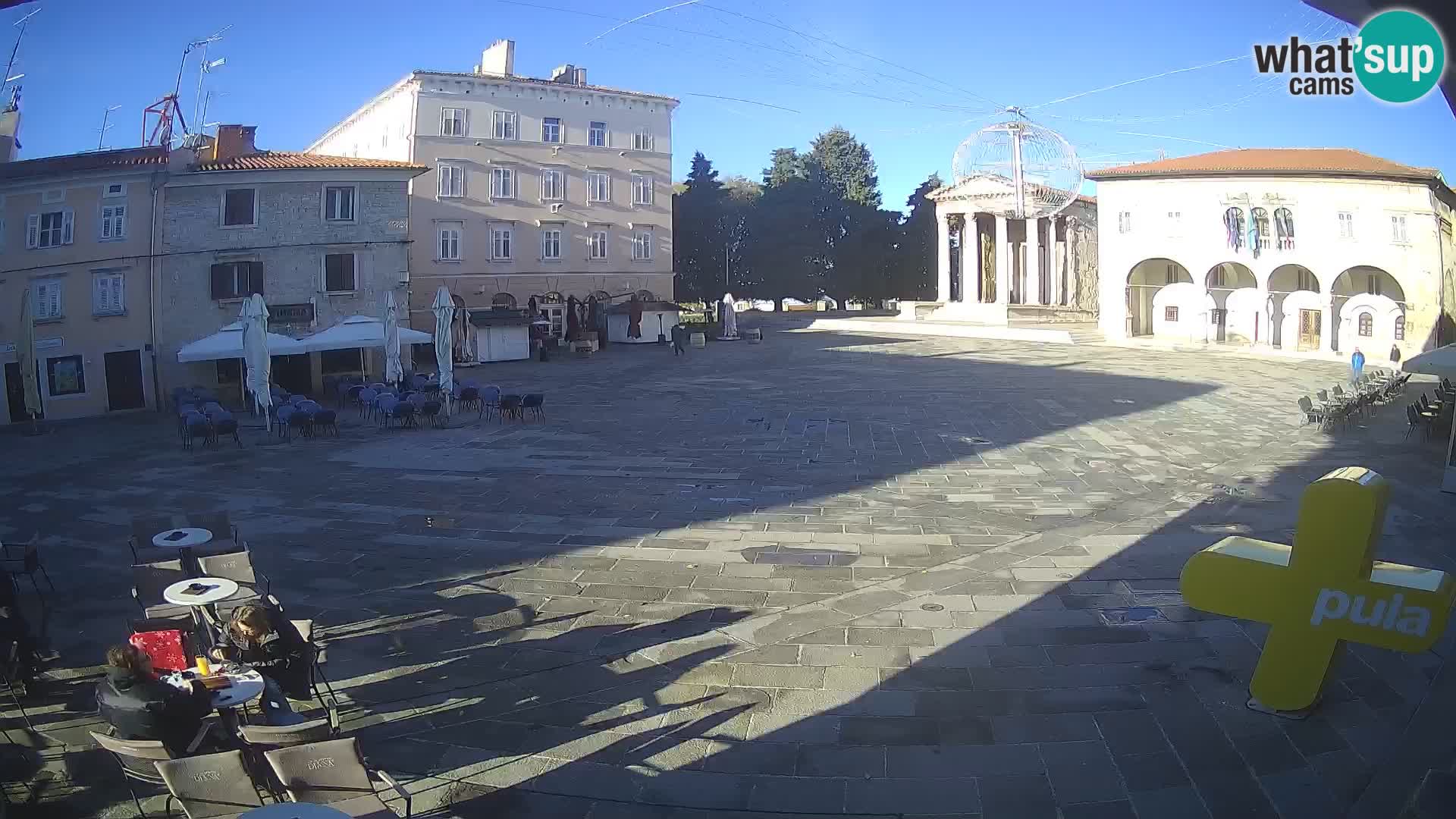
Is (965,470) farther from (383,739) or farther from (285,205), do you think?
(285,205)

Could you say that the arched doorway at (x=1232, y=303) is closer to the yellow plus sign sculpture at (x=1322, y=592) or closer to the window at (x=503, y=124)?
the window at (x=503, y=124)

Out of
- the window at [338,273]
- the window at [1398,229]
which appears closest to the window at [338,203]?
the window at [338,273]

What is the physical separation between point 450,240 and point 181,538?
34028 mm

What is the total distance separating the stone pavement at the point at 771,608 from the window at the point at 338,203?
1130 centimetres

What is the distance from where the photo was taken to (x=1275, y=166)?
36062mm

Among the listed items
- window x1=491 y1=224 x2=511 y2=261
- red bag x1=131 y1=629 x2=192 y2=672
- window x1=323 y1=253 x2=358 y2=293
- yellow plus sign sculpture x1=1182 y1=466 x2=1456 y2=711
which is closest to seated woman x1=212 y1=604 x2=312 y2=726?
red bag x1=131 y1=629 x2=192 y2=672

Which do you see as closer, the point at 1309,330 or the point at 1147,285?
the point at 1309,330

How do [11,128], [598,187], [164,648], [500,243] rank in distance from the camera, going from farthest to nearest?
[598,187]
[500,243]
[11,128]
[164,648]

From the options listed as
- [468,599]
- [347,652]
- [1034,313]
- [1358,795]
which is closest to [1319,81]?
[1358,795]

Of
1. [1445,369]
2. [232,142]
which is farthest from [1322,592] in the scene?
[232,142]

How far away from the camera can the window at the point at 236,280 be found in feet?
85.8

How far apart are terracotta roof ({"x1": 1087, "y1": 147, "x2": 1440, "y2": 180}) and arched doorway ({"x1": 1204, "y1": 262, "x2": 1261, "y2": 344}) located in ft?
12.0

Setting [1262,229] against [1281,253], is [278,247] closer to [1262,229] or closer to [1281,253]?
[1262,229]

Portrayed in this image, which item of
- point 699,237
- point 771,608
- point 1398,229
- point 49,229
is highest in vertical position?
point 699,237
